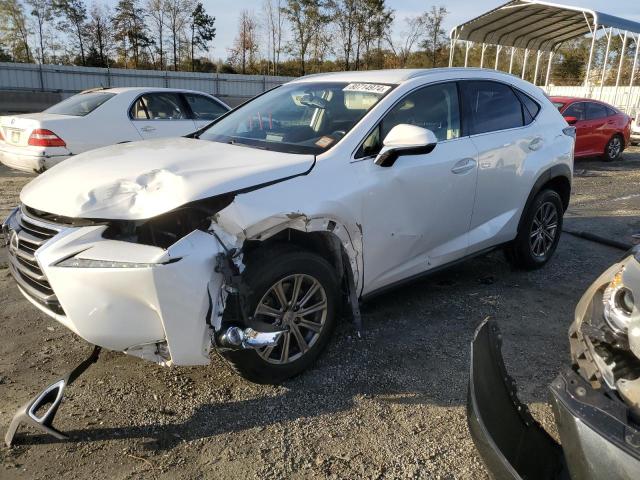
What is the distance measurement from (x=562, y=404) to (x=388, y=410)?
1.25 meters

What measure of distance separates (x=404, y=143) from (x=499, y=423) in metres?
1.67

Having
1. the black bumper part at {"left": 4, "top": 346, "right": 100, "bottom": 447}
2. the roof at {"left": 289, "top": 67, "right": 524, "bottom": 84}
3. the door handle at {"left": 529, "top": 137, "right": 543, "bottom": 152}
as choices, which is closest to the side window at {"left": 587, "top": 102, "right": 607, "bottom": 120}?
the door handle at {"left": 529, "top": 137, "right": 543, "bottom": 152}

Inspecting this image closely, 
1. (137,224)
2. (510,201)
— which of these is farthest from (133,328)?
(510,201)

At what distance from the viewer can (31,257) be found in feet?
9.00

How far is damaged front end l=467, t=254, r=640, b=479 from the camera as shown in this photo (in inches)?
67.3

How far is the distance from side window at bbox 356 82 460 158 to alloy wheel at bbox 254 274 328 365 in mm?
902

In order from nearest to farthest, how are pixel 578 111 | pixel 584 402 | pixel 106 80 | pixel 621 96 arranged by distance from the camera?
pixel 584 402 < pixel 578 111 < pixel 106 80 < pixel 621 96

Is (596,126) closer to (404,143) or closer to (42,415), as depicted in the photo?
(404,143)

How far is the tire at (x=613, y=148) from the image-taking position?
524 inches

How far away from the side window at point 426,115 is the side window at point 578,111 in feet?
30.5

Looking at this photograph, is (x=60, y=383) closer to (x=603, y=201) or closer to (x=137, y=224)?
(x=137, y=224)

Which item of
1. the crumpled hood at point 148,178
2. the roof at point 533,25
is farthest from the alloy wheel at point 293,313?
the roof at point 533,25

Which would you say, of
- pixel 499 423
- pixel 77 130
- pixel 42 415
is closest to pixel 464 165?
pixel 499 423

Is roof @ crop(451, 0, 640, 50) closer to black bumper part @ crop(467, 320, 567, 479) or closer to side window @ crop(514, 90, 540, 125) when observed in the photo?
side window @ crop(514, 90, 540, 125)
